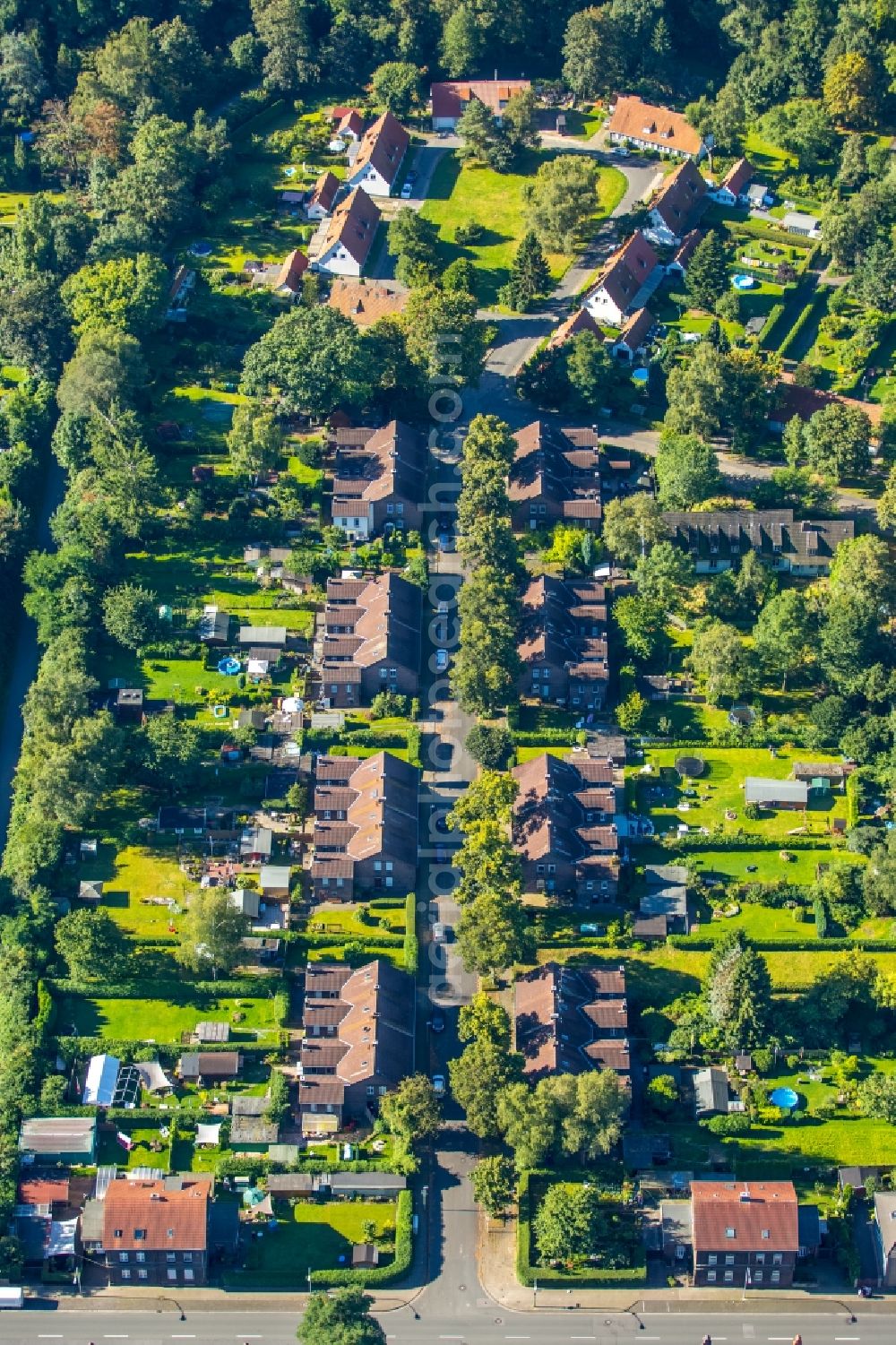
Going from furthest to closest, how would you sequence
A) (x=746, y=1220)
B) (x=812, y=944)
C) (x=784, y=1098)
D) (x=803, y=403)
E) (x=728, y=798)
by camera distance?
(x=803, y=403), (x=728, y=798), (x=812, y=944), (x=784, y=1098), (x=746, y=1220)

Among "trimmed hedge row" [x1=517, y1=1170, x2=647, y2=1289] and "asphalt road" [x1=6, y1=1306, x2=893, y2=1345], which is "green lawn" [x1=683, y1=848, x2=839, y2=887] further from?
"asphalt road" [x1=6, y1=1306, x2=893, y2=1345]

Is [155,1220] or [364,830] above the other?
[364,830]

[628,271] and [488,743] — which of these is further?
[628,271]

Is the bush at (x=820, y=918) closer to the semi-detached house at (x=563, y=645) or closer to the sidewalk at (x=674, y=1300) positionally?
the semi-detached house at (x=563, y=645)

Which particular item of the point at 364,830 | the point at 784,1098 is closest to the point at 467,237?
the point at 364,830

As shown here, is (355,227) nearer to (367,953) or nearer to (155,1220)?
(367,953)

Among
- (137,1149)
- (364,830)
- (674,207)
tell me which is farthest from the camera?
(674,207)

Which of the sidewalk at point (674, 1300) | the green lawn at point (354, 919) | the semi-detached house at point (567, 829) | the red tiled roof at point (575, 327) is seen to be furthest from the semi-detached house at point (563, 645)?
the sidewalk at point (674, 1300)

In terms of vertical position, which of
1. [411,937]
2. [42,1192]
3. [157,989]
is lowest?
[42,1192]
